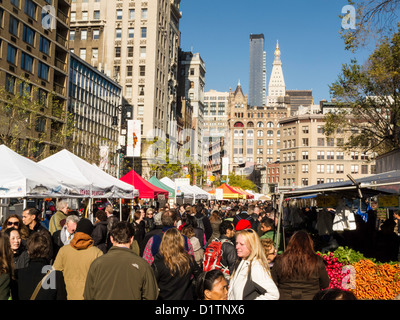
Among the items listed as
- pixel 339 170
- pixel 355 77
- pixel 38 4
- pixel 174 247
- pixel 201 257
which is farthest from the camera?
pixel 339 170

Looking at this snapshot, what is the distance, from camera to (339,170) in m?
118

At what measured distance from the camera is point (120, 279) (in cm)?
502

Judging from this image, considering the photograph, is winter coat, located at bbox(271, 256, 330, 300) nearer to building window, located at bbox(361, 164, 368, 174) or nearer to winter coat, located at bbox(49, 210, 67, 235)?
winter coat, located at bbox(49, 210, 67, 235)

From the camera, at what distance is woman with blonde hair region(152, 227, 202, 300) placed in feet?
19.9

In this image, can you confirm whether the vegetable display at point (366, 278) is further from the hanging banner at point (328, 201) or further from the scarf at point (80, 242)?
the scarf at point (80, 242)

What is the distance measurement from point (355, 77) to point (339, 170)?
3704 inches

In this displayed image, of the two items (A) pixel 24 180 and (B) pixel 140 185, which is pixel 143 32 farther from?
(A) pixel 24 180

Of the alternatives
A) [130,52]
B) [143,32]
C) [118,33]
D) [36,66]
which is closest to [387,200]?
[36,66]

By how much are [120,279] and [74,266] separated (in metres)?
1.51

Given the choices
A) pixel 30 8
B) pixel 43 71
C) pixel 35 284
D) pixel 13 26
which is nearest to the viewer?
pixel 35 284

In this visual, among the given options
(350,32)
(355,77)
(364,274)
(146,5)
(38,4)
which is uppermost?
(146,5)

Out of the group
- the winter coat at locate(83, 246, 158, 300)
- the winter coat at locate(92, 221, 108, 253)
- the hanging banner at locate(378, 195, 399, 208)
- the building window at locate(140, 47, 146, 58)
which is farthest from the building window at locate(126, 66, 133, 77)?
the winter coat at locate(83, 246, 158, 300)
